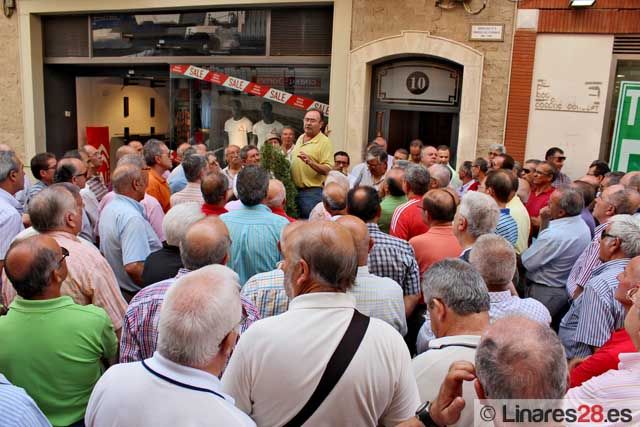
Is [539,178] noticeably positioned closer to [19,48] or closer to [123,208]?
[123,208]

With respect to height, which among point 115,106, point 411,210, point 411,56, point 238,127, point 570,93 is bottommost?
point 411,210

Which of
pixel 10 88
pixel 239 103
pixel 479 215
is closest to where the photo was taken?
pixel 479 215

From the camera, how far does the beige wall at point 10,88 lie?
472 inches

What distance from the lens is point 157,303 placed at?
264cm

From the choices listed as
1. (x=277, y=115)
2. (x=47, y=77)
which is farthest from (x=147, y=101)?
(x=277, y=115)

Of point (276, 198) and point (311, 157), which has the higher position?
point (311, 157)

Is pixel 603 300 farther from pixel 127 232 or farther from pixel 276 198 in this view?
pixel 127 232

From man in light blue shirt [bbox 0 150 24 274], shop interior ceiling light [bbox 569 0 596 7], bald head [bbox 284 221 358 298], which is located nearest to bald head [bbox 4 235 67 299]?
bald head [bbox 284 221 358 298]

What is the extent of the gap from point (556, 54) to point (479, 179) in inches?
113

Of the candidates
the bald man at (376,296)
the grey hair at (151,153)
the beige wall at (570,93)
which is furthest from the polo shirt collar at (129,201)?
the beige wall at (570,93)

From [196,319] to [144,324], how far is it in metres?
0.94

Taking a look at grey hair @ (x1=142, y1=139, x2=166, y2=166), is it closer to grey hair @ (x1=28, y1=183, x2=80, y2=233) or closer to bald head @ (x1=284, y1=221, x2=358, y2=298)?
grey hair @ (x1=28, y1=183, x2=80, y2=233)

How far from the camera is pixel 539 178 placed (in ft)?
20.7

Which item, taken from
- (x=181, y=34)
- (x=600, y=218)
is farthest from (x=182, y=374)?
(x=181, y=34)
